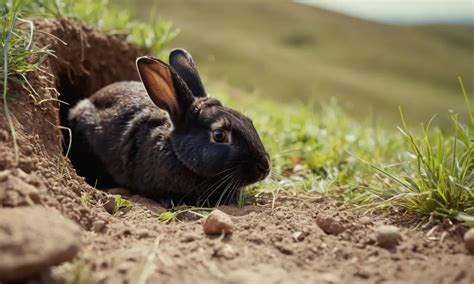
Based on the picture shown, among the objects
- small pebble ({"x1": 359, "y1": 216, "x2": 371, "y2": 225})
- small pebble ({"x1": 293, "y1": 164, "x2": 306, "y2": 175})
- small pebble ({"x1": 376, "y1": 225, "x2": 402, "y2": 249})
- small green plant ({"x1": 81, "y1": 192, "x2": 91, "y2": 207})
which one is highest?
small pebble ({"x1": 376, "y1": 225, "x2": 402, "y2": 249})

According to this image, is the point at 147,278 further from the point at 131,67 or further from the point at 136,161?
the point at 131,67

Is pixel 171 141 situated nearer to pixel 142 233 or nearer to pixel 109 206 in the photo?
pixel 109 206

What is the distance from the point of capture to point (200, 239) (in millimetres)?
3213

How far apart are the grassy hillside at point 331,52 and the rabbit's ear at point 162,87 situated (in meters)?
31.2

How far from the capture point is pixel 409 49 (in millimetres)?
62562

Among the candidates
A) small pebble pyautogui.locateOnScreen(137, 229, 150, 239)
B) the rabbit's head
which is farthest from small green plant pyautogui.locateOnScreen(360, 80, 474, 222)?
small pebble pyautogui.locateOnScreen(137, 229, 150, 239)

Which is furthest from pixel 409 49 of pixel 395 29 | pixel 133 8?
pixel 133 8

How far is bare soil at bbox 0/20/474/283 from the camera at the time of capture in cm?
276

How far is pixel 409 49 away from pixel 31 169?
63.7 m

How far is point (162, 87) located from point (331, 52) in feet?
174

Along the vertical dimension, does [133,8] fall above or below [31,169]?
above

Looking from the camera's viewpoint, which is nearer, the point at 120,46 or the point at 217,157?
the point at 217,157

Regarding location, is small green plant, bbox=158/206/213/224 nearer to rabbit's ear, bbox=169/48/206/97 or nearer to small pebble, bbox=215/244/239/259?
small pebble, bbox=215/244/239/259

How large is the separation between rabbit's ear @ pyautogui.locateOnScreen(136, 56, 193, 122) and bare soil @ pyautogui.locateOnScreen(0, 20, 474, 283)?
755 millimetres
